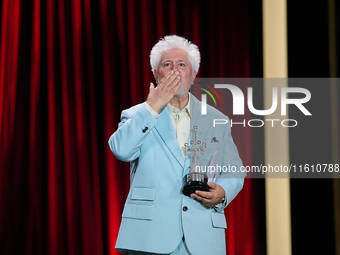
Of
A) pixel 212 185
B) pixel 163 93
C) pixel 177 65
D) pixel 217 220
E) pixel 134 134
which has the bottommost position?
pixel 217 220

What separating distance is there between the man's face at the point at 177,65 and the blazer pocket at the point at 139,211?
1.58 feet

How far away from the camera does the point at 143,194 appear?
164 cm

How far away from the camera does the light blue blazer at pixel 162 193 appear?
5.22 ft

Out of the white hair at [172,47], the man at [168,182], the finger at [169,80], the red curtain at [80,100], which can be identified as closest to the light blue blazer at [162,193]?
the man at [168,182]

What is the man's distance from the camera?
159 centimetres

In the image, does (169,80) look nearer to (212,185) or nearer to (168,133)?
(168,133)

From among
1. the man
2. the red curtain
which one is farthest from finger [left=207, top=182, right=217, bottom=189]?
the red curtain

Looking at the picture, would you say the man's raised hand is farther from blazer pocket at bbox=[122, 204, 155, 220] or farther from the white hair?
blazer pocket at bbox=[122, 204, 155, 220]

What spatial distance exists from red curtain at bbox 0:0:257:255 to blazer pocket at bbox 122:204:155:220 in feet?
4.13

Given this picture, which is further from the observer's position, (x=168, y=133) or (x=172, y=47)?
(x=172, y=47)

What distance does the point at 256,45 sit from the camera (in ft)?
10.4

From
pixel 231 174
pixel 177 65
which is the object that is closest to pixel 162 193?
pixel 231 174

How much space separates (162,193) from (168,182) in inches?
1.8

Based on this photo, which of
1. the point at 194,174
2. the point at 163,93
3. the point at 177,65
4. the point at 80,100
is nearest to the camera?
the point at 194,174
